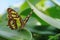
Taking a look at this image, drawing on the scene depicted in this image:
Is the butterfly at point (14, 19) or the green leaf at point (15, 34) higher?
the butterfly at point (14, 19)

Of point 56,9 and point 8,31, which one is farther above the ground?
point 56,9

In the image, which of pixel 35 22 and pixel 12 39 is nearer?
pixel 12 39

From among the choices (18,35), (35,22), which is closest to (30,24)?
(35,22)

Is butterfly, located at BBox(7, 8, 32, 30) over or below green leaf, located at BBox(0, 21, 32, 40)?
over

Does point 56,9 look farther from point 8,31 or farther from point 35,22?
point 8,31

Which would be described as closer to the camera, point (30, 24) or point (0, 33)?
point (0, 33)

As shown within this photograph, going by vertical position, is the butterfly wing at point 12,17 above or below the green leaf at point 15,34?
above

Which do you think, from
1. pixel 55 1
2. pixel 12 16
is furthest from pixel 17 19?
pixel 55 1

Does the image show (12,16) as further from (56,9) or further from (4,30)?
(56,9)

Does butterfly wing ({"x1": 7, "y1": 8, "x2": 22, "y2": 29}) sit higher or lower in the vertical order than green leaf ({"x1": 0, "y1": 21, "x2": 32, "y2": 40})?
higher
